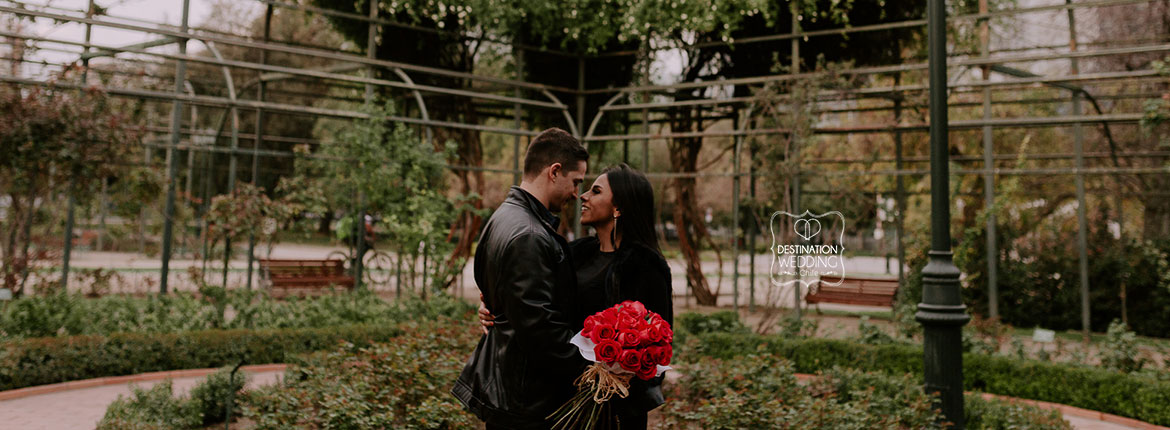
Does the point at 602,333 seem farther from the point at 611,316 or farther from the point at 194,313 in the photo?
the point at 194,313

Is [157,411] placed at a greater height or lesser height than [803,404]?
lesser

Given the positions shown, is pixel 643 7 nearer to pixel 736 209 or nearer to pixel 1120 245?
pixel 736 209

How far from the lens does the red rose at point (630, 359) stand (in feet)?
7.47

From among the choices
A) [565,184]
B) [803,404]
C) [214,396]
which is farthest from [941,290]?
[214,396]

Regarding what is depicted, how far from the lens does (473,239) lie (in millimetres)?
14680

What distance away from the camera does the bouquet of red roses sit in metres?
2.29

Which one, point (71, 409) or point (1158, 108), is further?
point (1158, 108)

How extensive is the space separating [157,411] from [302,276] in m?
8.16

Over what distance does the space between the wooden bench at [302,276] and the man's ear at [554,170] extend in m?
10.3

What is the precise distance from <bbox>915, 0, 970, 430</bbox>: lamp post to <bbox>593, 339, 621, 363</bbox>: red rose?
123 inches

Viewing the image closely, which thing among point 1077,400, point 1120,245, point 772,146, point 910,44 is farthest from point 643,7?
point 1120,245

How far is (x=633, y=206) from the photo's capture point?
292 centimetres

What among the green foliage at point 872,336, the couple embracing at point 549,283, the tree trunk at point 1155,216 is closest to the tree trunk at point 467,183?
the green foliage at point 872,336

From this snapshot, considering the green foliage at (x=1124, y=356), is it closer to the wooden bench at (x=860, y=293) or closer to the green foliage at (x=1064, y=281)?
the green foliage at (x=1064, y=281)
